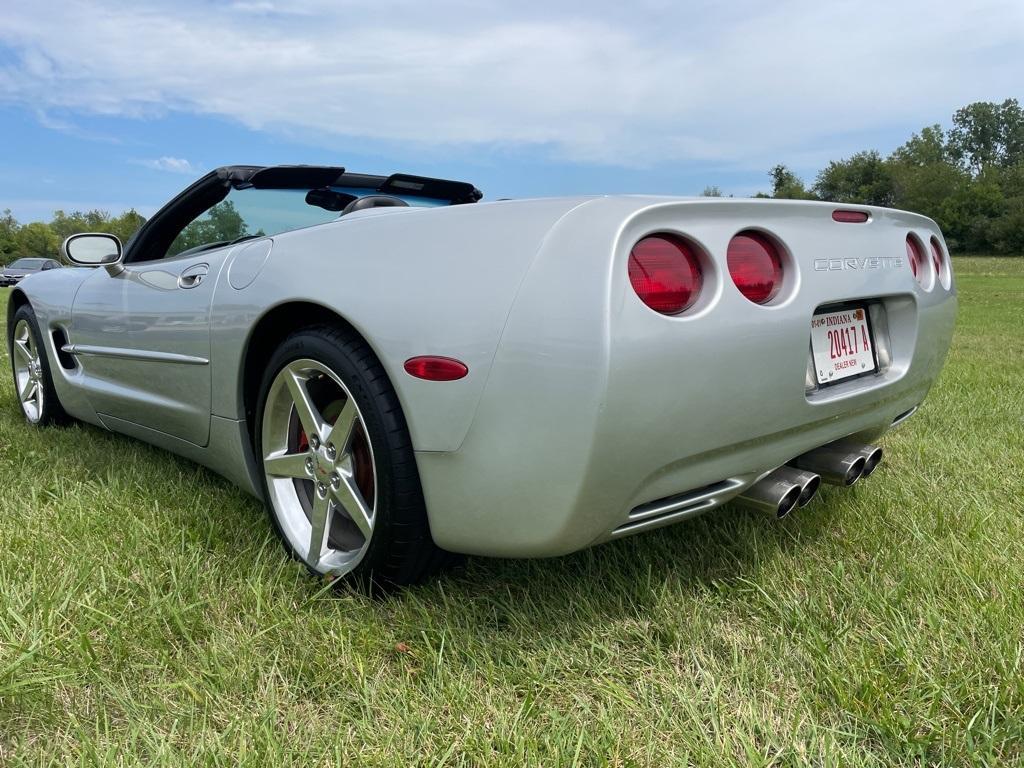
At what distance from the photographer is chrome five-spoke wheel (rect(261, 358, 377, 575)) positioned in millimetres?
1976

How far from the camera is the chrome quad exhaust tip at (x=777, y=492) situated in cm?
191

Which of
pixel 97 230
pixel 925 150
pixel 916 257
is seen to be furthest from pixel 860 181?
pixel 916 257

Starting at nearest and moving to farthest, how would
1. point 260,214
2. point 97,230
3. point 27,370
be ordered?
point 260,214 < point 27,370 < point 97,230

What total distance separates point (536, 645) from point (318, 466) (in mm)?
743

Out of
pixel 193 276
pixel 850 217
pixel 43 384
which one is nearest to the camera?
pixel 850 217

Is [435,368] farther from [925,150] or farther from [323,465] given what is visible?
[925,150]

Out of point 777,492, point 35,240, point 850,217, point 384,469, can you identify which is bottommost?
point 777,492

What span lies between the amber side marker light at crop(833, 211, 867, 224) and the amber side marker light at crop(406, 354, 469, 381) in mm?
1066

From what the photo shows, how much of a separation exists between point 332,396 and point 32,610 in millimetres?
879

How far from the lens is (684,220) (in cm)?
163

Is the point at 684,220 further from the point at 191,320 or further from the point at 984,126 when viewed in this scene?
the point at 984,126

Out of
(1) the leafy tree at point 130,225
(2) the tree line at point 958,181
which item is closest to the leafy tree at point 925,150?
(2) the tree line at point 958,181

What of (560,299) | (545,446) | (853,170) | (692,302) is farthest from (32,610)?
(853,170)

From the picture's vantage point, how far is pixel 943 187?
7456 cm
